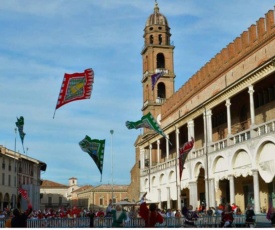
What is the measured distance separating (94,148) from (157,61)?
39741 mm

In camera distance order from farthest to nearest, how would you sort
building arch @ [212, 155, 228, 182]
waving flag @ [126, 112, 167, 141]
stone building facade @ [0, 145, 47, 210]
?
stone building facade @ [0, 145, 47, 210], building arch @ [212, 155, 228, 182], waving flag @ [126, 112, 167, 141]

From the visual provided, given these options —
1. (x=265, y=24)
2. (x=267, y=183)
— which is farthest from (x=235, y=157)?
(x=265, y=24)

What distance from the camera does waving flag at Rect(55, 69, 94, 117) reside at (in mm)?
26438

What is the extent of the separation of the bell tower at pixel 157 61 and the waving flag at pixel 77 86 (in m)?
40.4

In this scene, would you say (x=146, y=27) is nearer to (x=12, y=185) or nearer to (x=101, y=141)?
(x=12, y=185)

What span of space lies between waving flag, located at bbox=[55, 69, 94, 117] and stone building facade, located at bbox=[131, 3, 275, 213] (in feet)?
36.1

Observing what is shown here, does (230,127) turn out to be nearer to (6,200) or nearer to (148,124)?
(148,124)

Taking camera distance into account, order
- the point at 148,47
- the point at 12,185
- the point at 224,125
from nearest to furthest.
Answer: the point at 224,125, the point at 148,47, the point at 12,185

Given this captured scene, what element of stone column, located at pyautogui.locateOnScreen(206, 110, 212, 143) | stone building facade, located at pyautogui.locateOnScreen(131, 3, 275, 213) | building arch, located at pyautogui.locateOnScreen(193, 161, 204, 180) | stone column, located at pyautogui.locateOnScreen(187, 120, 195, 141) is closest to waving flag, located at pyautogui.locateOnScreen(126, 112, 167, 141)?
stone building facade, located at pyautogui.locateOnScreen(131, 3, 275, 213)

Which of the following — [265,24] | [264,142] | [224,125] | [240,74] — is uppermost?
[265,24]

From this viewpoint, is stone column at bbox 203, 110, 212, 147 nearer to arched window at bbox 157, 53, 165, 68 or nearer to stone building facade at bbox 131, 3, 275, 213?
stone building facade at bbox 131, 3, 275, 213

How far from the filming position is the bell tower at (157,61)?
6825 cm

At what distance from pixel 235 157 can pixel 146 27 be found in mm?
41632

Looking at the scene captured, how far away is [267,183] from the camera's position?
109ft
